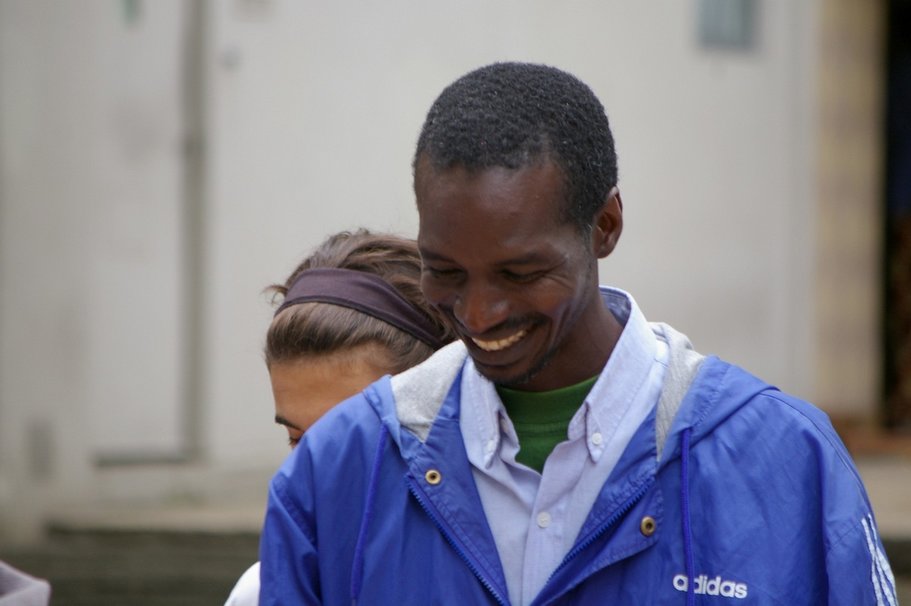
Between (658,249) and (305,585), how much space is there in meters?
7.66

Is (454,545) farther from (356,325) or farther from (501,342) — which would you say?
(356,325)

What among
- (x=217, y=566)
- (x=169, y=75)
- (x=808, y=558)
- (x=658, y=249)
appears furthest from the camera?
(x=658, y=249)

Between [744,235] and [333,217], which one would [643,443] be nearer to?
[333,217]

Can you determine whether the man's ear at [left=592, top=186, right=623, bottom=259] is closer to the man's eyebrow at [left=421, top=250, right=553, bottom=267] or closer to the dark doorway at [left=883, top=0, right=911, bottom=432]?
the man's eyebrow at [left=421, top=250, right=553, bottom=267]

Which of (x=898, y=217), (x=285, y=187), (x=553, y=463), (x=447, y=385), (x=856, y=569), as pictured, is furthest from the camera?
(x=898, y=217)

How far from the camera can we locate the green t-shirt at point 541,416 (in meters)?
2.10

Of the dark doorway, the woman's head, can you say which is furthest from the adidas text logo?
the dark doorway

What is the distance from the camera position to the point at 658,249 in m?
9.55

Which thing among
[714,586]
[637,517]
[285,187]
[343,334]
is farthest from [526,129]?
[285,187]

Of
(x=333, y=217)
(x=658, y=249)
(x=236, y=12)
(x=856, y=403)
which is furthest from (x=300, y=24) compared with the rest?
(x=856, y=403)

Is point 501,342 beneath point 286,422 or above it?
above

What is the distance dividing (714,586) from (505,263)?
46 centimetres

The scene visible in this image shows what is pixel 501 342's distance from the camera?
203 cm

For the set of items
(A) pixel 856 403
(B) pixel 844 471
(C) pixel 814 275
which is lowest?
(A) pixel 856 403
